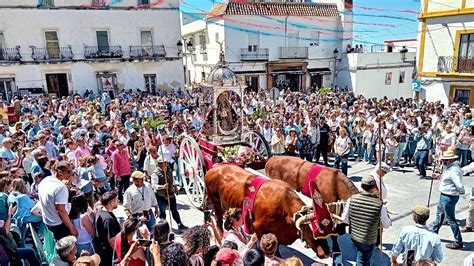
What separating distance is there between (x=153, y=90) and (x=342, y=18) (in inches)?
636

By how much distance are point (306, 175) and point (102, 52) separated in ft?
74.8

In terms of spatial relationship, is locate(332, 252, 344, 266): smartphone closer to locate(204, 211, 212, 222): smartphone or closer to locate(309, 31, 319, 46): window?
locate(204, 211, 212, 222): smartphone

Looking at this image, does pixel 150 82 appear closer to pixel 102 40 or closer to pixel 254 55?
pixel 102 40

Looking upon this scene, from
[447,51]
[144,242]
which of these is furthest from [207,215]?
[447,51]

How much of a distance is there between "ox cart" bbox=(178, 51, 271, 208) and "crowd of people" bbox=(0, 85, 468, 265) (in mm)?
291

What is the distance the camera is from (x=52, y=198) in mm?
4703

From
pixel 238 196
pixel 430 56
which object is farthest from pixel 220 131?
pixel 430 56

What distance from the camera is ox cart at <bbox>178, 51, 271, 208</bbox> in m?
7.91

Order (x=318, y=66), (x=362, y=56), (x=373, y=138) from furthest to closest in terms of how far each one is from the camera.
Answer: (x=318, y=66) → (x=362, y=56) → (x=373, y=138)

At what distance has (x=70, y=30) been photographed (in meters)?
25.4

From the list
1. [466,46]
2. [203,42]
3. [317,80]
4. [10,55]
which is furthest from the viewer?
[203,42]

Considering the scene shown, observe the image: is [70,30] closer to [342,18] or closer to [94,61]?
[94,61]

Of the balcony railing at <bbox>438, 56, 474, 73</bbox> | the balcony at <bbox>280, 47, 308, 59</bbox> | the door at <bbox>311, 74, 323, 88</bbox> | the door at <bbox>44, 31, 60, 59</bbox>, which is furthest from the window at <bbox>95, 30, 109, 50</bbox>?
the balcony railing at <bbox>438, 56, 474, 73</bbox>

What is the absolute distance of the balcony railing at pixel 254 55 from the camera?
90.6ft
